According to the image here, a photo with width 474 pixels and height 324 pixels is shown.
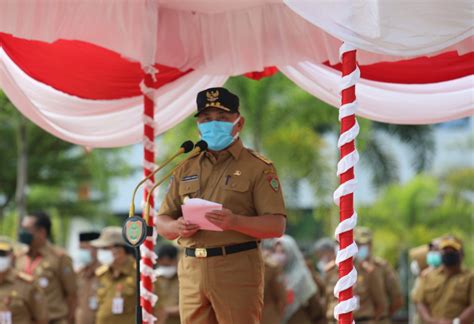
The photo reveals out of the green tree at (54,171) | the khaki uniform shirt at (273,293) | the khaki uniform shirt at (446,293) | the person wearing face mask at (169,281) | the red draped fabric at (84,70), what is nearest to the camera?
the red draped fabric at (84,70)

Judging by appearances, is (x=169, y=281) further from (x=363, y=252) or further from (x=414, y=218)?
(x=414, y=218)

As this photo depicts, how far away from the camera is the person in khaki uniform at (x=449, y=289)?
11445mm

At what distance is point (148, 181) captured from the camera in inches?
325

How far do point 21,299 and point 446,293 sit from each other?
4810 mm

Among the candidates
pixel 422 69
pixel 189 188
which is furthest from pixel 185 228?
pixel 422 69

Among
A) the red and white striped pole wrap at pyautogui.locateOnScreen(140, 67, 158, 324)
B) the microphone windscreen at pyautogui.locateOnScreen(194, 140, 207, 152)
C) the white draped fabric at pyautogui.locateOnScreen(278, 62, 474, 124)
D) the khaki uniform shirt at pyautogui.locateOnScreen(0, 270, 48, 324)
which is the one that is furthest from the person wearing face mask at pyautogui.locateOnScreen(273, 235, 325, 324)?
the microphone windscreen at pyautogui.locateOnScreen(194, 140, 207, 152)

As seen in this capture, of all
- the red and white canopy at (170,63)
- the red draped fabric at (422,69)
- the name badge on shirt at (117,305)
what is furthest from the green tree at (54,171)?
the red draped fabric at (422,69)

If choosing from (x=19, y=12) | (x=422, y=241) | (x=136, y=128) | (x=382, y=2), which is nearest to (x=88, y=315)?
(x=136, y=128)

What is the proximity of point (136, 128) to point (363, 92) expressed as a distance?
1.95 metres

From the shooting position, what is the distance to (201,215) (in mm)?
6133

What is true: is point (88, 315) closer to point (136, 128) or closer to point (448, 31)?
point (136, 128)

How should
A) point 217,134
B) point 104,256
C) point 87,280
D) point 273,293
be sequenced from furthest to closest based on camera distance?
1. point 87,280
2. point 104,256
3. point 273,293
4. point 217,134

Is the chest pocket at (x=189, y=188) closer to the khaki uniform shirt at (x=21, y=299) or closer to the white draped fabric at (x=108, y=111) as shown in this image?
the white draped fabric at (x=108, y=111)

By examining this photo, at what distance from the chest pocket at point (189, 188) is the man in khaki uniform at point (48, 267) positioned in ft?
16.1
